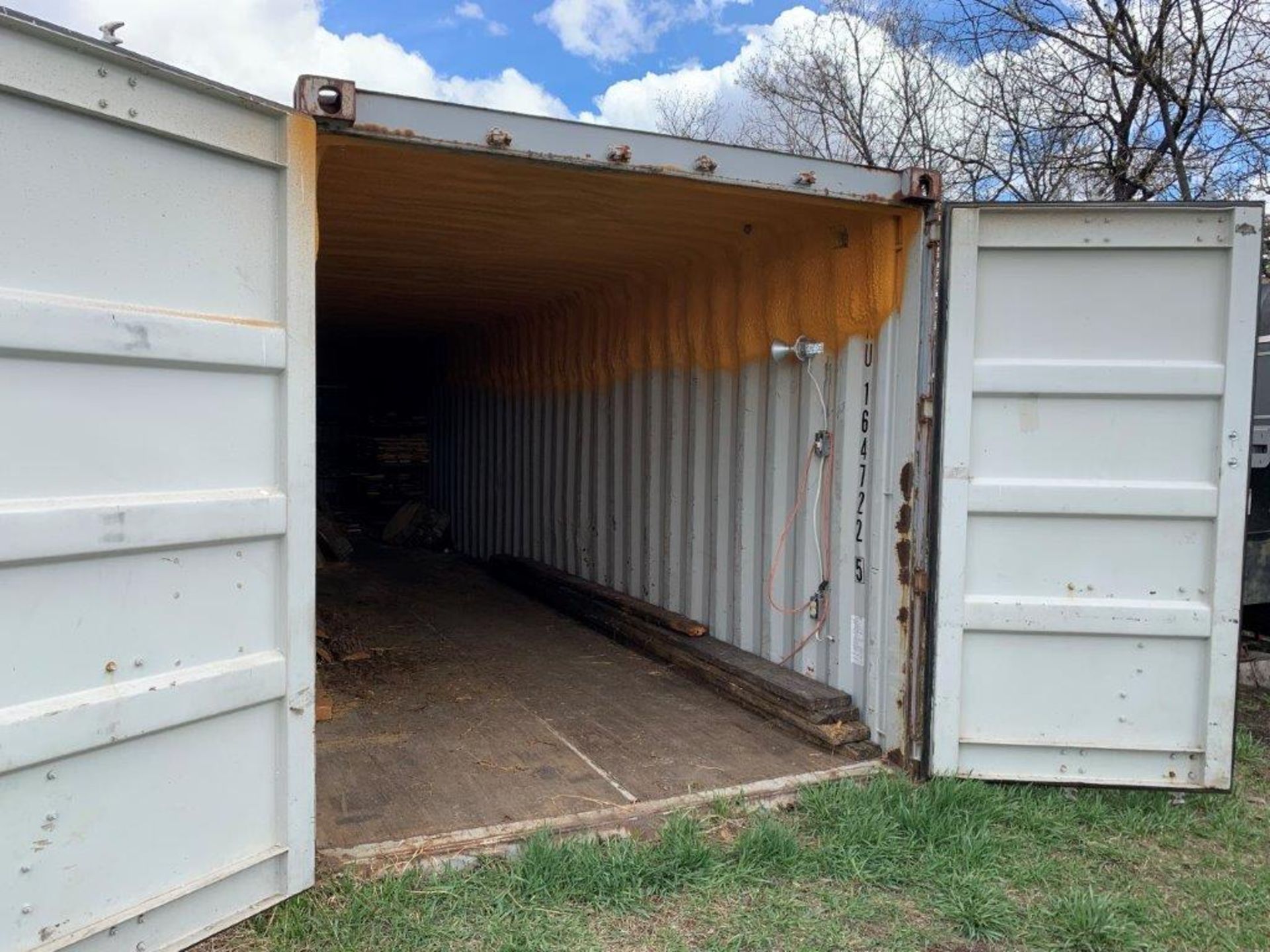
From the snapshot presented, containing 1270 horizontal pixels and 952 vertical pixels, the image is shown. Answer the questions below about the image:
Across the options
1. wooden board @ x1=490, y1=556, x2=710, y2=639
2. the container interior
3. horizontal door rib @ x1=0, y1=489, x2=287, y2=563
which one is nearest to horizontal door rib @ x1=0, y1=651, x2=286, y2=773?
horizontal door rib @ x1=0, y1=489, x2=287, y2=563

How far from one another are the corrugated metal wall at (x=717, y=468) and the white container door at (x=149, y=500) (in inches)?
101

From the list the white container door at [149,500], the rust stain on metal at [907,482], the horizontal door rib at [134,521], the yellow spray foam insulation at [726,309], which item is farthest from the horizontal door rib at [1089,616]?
the horizontal door rib at [134,521]

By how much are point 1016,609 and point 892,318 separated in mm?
1390

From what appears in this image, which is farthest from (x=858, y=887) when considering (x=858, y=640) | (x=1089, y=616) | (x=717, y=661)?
(x=717, y=661)

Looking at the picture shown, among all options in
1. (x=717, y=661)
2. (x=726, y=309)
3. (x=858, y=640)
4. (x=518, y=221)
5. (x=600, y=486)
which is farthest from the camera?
(x=600, y=486)

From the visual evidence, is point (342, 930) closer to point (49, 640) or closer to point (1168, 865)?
point (49, 640)

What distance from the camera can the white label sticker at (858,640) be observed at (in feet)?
14.2

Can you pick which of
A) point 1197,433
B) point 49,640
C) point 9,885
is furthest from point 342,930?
point 1197,433

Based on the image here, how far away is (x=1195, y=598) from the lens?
3764 mm

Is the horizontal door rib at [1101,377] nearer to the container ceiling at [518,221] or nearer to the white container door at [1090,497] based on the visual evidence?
the white container door at [1090,497]

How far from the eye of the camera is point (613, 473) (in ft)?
22.5

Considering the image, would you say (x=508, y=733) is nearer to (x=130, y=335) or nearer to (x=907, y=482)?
(x=907, y=482)

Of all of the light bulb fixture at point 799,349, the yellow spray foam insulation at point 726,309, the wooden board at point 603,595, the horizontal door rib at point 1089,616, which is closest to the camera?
the horizontal door rib at point 1089,616

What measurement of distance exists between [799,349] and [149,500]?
3.24 m
